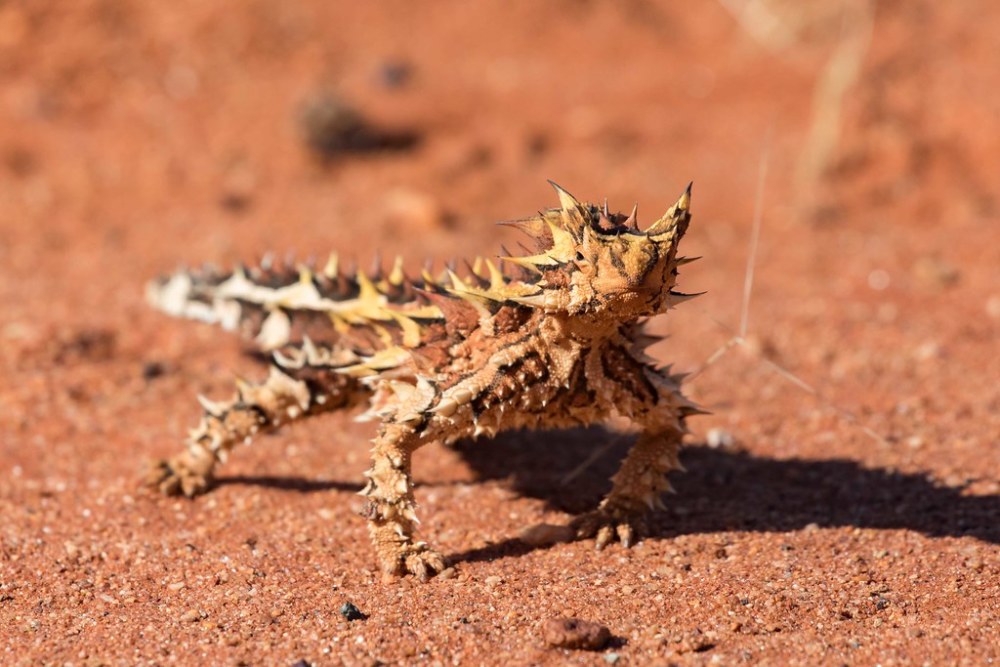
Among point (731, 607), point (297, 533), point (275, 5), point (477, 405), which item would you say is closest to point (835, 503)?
point (731, 607)

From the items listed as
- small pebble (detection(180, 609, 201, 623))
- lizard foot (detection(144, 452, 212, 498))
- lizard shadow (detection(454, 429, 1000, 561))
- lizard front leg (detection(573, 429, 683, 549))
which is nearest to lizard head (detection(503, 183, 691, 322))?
lizard front leg (detection(573, 429, 683, 549))

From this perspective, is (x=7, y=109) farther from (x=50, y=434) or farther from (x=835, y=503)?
(x=835, y=503)

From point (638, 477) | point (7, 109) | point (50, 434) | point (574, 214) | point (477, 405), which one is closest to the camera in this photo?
point (574, 214)

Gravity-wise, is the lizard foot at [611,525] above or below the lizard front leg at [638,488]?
below

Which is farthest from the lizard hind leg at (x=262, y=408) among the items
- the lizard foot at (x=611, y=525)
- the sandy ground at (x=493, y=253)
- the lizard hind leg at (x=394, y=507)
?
the lizard foot at (x=611, y=525)

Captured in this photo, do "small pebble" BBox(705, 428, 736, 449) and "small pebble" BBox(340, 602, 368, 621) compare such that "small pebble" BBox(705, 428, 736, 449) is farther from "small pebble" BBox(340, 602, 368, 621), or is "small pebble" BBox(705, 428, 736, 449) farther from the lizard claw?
"small pebble" BBox(340, 602, 368, 621)

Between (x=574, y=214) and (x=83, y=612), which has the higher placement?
(x=574, y=214)

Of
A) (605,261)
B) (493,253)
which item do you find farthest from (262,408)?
(493,253)

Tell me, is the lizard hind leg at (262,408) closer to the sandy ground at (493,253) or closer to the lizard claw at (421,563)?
the sandy ground at (493,253)
